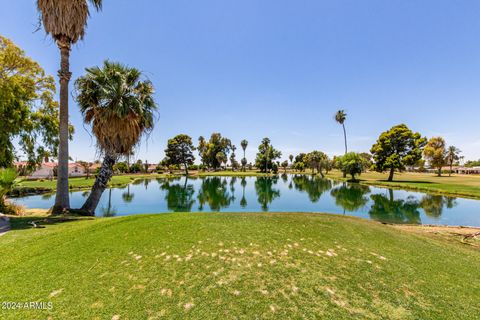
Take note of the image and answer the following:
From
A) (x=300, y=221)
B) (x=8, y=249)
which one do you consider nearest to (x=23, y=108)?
(x=8, y=249)

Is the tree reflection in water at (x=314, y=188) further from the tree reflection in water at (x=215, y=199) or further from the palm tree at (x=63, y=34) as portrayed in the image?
the palm tree at (x=63, y=34)

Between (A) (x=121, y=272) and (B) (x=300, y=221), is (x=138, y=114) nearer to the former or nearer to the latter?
(A) (x=121, y=272)

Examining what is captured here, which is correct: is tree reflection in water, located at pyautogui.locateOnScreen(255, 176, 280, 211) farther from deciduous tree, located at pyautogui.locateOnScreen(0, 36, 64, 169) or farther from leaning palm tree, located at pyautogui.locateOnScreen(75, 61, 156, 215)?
deciduous tree, located at pyautogui.locateOnScreen(0, 36, 64, 169)

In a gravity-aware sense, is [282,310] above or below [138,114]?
below

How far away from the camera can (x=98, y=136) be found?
1160 cm

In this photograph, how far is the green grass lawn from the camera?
343 centimetres

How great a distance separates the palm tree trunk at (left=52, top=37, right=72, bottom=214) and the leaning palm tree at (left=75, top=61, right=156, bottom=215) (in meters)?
0.63

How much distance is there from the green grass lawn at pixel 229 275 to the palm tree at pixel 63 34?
411 cm

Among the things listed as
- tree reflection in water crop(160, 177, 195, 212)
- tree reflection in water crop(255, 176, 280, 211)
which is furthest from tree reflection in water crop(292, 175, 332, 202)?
tree reflection in water crop(160, 177, 195, 212)

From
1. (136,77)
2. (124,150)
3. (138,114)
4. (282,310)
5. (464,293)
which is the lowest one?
(464,293)

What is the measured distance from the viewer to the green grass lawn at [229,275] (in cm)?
343

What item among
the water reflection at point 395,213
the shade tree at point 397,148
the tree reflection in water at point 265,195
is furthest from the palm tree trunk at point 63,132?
the shade tree at point 397,148

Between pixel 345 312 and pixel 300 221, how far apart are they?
5.67m

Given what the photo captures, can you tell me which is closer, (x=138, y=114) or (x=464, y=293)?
(x=464, y=293)
